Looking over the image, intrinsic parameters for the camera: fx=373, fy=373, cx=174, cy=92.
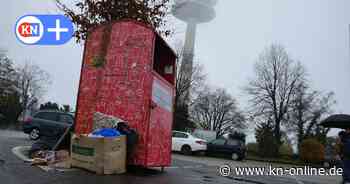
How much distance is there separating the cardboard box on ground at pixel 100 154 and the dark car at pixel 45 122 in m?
11.0

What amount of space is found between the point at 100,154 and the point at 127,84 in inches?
78.9

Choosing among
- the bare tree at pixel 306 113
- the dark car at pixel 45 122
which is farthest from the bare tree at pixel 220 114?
the dark car at pixel 45 122

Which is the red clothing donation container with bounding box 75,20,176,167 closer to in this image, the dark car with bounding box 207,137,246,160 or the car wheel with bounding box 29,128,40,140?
the car wheel with bounding box 29,128,40,140

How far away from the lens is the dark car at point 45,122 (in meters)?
18.6

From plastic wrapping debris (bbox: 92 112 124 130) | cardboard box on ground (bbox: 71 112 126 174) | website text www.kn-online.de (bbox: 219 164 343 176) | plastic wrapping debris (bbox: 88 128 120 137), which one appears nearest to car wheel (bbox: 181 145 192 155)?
website text www.kn-online.de (bbox: 219 164 343 176)

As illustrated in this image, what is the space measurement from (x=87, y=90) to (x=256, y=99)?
3942 cm

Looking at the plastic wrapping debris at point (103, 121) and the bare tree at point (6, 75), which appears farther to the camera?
the bare tree at point (6, 75)

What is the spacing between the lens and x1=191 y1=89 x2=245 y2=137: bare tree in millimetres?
70750

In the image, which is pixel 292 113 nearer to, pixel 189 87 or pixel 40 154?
pixel 189 87

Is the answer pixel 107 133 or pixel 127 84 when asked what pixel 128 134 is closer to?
pixel 107 133

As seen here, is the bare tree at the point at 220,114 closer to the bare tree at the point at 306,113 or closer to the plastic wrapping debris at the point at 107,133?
the bare tree at the point at 306,113

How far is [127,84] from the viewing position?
877cm

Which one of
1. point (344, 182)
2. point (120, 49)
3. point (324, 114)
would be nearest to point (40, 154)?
point (120, 49)

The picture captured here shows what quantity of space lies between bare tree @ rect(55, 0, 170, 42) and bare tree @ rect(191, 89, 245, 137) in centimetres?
5700
